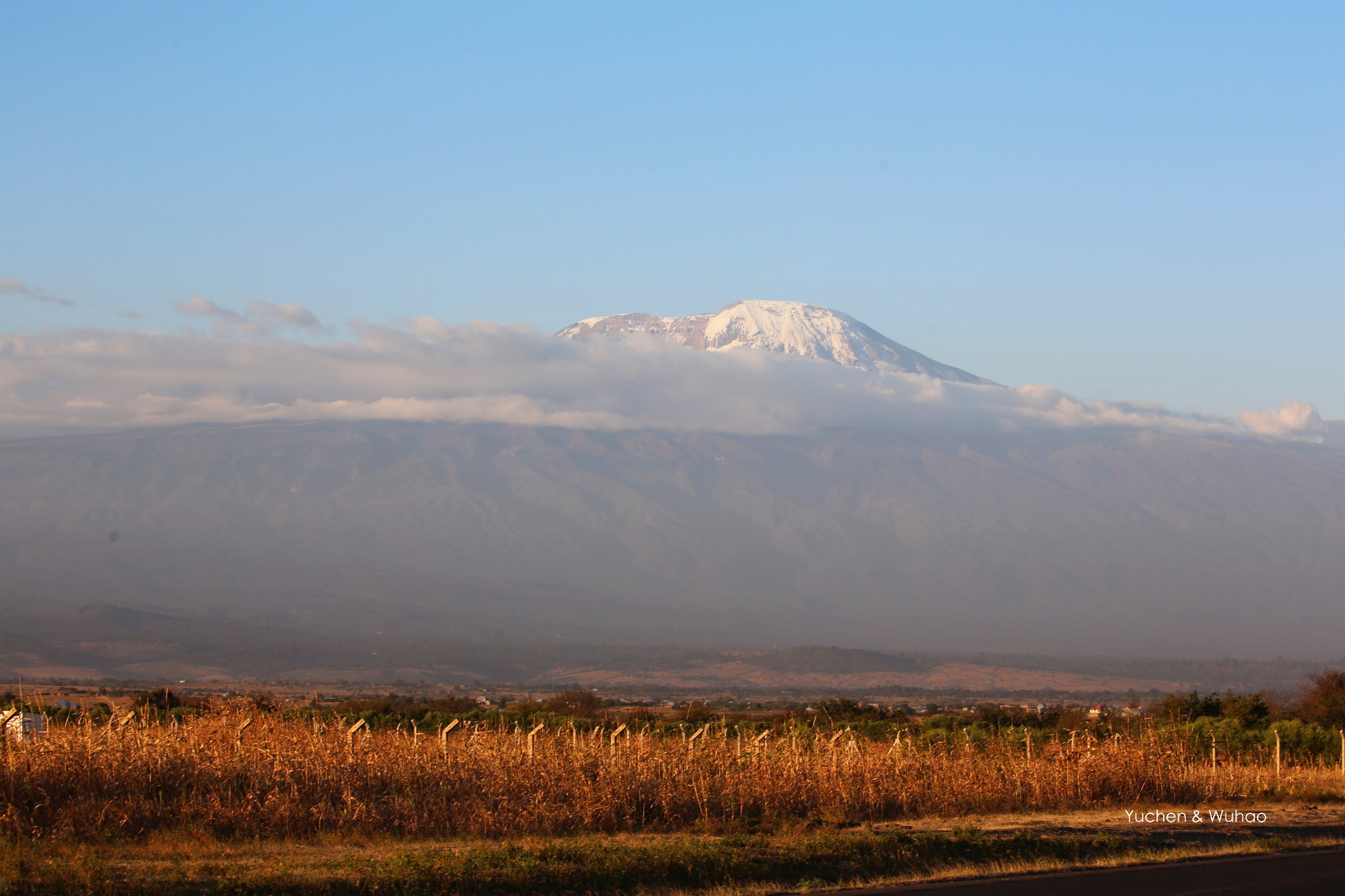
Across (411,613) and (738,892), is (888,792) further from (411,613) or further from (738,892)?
(411,613)

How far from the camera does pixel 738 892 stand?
46.6ft

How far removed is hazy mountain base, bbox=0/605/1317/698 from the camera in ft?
402

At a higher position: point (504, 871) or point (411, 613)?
point (504, 871)

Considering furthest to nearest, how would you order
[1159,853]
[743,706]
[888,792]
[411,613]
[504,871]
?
[411,613]
[743,706]
[888,792]
[1159,853]
[504,871]

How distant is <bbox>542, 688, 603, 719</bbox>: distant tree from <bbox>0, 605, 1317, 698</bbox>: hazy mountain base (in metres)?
56.9

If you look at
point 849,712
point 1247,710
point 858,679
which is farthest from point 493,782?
point 858,679

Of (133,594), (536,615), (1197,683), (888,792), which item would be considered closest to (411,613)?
(536,615)

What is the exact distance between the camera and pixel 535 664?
140m

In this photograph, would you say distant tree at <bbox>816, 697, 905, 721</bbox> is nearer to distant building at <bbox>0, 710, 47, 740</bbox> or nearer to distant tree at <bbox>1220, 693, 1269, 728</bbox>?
distant tree at <bbox>1220, 693, 1269, 728</bbox>

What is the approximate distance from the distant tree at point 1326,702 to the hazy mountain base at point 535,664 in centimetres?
6892

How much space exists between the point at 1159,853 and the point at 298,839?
452 inches

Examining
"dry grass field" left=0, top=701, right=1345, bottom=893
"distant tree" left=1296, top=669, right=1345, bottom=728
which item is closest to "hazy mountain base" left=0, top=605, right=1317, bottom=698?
"distant tree" left=1296, top=669, right=1345, bottom=728

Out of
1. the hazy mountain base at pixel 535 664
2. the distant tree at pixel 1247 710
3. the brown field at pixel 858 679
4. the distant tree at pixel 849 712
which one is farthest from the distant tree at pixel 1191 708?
the brown field at pixel 858 679

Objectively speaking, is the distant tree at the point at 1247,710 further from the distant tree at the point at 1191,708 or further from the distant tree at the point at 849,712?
the distant tree at the point at 849,712
